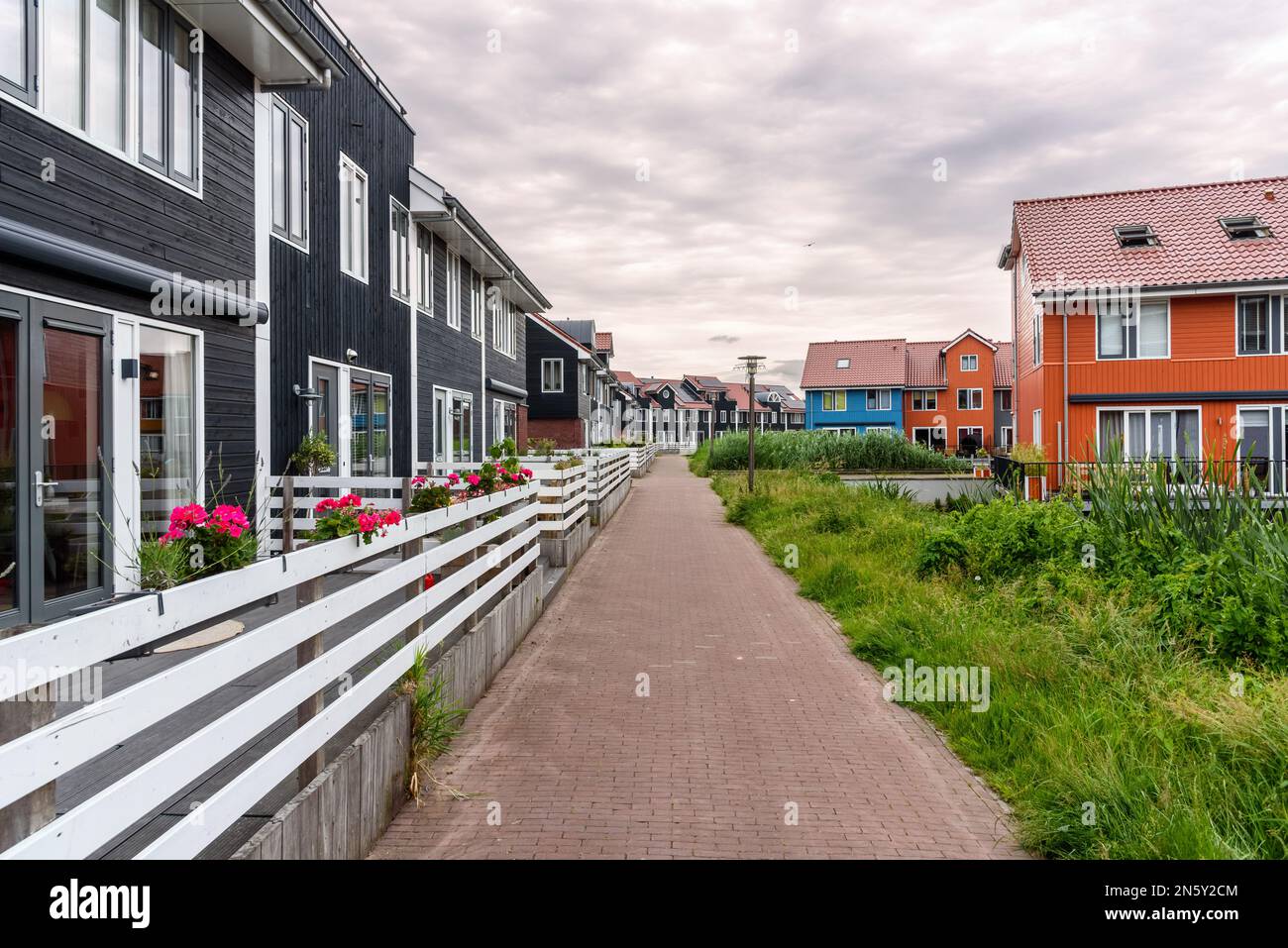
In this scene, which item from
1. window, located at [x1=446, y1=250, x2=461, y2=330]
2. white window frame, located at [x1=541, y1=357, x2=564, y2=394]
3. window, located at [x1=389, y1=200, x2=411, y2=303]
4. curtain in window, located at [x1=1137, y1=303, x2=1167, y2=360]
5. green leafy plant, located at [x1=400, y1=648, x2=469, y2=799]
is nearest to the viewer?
green leafy plant, located at [x1=400, y1=648, x2=469, y2=799]

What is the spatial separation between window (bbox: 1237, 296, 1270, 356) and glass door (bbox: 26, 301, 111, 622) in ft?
81.1

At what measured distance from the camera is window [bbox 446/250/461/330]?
18359 mm

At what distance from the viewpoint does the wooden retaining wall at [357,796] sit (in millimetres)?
3059

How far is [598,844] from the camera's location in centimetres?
388

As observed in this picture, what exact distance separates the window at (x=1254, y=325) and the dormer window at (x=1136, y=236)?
284 centimetres

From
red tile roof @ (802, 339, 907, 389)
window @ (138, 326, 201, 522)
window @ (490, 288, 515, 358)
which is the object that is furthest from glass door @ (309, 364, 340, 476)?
red tile roof @ (802, 339, 907, 389)

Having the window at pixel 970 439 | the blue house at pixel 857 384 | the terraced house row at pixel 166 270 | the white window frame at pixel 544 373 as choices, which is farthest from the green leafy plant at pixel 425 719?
the blue house at pixel 857 384

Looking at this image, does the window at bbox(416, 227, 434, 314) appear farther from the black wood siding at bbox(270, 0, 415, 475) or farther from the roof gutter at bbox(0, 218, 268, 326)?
the roof gutter at bbox(0, 218, 268, 326)

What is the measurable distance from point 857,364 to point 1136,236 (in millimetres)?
32677

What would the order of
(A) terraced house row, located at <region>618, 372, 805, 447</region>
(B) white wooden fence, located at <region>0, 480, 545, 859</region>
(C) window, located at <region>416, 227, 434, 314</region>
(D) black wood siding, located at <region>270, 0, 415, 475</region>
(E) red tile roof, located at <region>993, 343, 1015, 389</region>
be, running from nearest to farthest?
1. (B) white wooden fence, located at <region>0, 480, 545, 859</region>
2. (D) black wood siding, located at <region>270, 0, 415, 475</region>
3. (C) window, located at <region>416, 227, 434, 314</region>
4. (E) red tile roof, located at <region>993, 343, 1015, 389</region>
5. (A) terraced house row, located at <region>618, 372, 805, 447</region>

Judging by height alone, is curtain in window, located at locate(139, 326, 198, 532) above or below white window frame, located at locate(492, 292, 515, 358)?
below

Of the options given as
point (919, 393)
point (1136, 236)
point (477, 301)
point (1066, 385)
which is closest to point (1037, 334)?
point (1066, 385)
